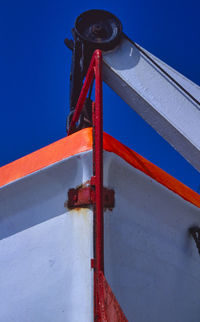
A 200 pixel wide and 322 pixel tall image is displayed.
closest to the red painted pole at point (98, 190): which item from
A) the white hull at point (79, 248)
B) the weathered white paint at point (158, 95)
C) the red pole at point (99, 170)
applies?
the red pole at point (99, 170)

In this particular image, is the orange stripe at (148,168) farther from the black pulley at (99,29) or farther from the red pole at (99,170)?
the black pulley at (99,29)

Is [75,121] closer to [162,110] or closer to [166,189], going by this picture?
[162,110]

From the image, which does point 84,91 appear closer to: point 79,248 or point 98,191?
point 98,191

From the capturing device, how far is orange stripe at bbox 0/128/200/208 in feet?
4.38

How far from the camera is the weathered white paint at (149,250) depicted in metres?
1.26

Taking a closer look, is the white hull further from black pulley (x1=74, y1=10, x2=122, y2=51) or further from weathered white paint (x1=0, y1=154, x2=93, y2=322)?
black pulley (x1=74, y1=10, x2=122, y2=51)

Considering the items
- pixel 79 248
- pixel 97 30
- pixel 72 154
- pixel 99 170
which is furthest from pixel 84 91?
pixel 79 248

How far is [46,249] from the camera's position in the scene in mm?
1280

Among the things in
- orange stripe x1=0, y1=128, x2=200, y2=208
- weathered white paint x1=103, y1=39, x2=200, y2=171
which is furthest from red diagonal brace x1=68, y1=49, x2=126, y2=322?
weathered white paint x1=103, y1=39, x2=200, y2=171

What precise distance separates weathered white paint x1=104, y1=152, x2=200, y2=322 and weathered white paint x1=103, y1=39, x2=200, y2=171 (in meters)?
0.30

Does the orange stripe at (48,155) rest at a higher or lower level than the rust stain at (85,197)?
higher

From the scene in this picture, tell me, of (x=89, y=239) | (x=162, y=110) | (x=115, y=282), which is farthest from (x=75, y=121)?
(x=115, y=282)

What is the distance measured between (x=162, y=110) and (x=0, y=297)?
128 centimetres

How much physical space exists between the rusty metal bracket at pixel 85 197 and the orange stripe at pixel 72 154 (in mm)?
171
